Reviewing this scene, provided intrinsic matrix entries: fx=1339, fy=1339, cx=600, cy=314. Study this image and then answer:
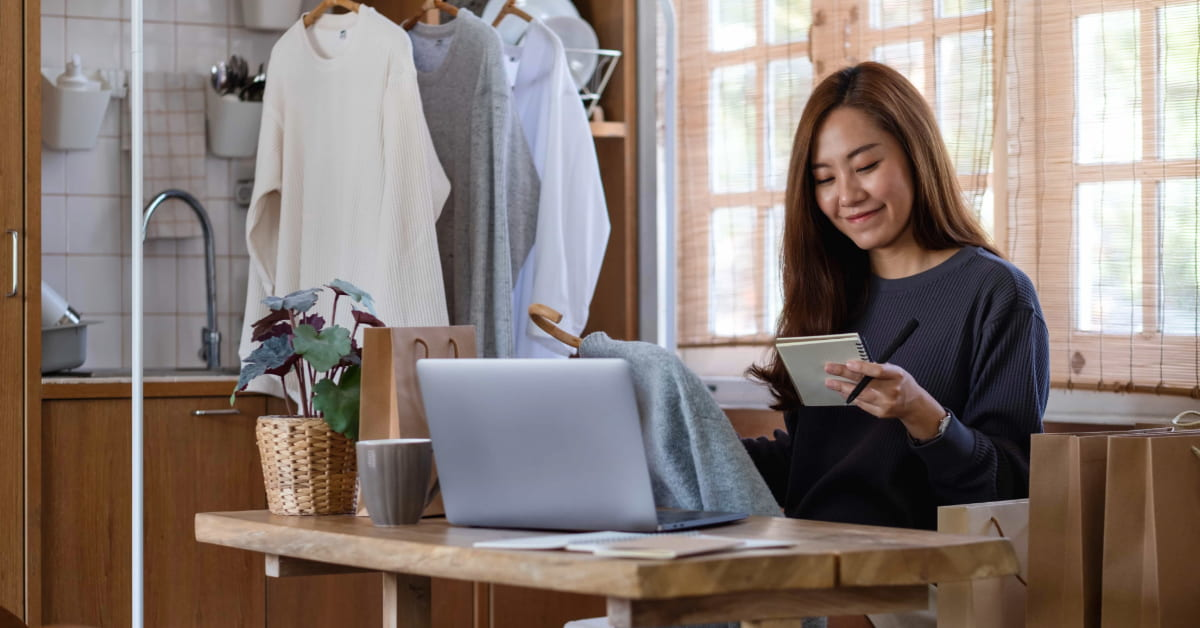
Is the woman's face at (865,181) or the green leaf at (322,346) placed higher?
the woman's face at (865,181)

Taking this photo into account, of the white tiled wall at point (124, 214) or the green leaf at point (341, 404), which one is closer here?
the green leaf at point (341, 404)

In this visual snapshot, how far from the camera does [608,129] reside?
299 centimetres

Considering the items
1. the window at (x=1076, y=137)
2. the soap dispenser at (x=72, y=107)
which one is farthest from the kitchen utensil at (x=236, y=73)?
the window at (x=1076, y=137)

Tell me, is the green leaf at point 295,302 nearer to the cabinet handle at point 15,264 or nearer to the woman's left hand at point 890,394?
the woman's left hand at point 890,394

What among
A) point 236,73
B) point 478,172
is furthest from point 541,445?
point 236,73

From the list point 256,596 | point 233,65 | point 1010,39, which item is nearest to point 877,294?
point 1010,39

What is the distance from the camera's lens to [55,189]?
3.12m

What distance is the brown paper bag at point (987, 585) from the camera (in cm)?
142

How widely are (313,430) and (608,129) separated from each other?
1.58 metres

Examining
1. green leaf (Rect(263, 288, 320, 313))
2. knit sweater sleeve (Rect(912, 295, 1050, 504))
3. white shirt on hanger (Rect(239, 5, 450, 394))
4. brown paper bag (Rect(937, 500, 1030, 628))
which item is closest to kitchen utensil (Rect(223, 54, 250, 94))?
white shirt on hanger (Rect(239, 5, 450, 394))

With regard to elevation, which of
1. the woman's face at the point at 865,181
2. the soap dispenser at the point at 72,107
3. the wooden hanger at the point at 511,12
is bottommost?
the woman's face at the point at 865,181

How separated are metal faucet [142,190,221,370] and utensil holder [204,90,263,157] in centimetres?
14

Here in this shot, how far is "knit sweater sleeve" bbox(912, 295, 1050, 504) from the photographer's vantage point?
5.69 feet

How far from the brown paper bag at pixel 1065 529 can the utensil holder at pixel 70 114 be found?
2.36 m
